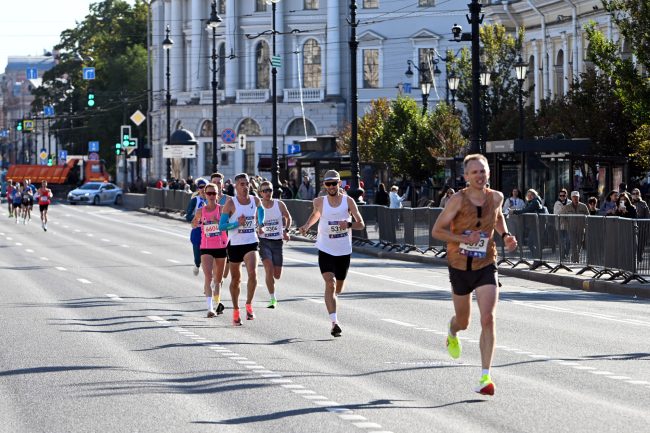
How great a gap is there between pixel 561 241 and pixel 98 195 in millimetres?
66610

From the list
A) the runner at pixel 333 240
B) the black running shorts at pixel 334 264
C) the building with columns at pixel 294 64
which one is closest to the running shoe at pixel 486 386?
the runner at pixel 333 240

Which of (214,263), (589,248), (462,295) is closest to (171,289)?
(214,263)

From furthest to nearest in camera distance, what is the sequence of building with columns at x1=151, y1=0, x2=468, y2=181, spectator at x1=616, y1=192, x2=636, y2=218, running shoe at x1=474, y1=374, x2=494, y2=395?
1. building with columns at x1=151, y1=0, x2=468, y2=181
2. spectator at x1=616, y1=192, x2=636, y2=218
3. running shoe at x1=474, y1=374, x2=494, y2=395

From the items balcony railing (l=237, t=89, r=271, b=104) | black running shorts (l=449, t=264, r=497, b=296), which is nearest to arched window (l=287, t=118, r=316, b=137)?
balcony railing (l=237, t=89, r=271, b=104)

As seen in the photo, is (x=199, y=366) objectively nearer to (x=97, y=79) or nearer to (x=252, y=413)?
(x=252, y=413)

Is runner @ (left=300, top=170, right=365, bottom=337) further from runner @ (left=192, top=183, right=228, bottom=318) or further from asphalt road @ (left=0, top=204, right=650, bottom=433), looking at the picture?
runner @ (left=192, top=183, right=228, bottom=318)

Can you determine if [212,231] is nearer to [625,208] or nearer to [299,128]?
[625,208]

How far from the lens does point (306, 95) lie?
9912 centimetres

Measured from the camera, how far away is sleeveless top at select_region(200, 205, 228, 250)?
67.5ft

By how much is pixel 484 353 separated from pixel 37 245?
112 feet

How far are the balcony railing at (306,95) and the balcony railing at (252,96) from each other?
1.79 meters

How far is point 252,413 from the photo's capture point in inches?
447

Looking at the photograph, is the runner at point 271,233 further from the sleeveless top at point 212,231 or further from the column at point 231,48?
the column at point 231,48

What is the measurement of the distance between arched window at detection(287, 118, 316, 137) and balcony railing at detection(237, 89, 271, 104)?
275cm
